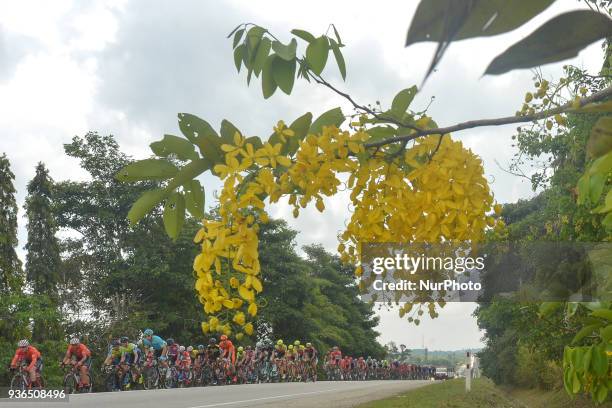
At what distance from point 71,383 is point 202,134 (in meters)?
15.3

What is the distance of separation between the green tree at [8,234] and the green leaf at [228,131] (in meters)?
25.7

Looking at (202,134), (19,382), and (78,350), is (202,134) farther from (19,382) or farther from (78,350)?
(78,350)

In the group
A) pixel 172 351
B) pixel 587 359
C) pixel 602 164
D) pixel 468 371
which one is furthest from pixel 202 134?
pixel 468 371

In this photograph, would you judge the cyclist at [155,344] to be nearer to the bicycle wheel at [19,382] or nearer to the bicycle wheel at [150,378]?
the bicycle wheel at [150,378]

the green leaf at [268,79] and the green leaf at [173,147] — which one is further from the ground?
the green leaf at [268,79]

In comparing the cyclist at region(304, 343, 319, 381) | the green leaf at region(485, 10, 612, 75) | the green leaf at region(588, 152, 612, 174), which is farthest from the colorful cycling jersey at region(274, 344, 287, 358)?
the green leaf at region(485, 10, 612, 75)

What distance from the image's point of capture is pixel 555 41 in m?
0.43

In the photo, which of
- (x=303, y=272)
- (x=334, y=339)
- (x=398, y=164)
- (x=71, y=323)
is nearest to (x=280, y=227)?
(x=303, y=272)

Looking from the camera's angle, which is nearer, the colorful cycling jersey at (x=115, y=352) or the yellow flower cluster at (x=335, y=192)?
the yellow flower cluster at (x=335, y=192)

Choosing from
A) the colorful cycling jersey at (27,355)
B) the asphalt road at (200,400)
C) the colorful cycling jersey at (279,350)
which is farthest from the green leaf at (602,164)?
the colorful cycling jersey at (279,350)

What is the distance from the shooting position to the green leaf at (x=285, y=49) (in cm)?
116

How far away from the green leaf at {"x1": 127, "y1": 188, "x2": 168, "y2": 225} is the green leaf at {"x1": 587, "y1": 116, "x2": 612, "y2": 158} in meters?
0.69

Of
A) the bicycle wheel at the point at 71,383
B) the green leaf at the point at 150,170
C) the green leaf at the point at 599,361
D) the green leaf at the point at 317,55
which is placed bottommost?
the bicycle wheel at the point at 71,383

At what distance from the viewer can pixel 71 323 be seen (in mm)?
25078
